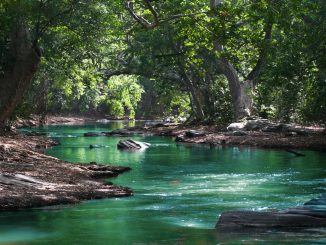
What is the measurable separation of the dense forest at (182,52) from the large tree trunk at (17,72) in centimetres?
3

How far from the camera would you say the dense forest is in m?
18.1

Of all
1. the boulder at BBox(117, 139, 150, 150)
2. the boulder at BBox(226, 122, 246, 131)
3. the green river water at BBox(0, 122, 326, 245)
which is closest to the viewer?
the green river water at BBox(0, 122, 326, 245)

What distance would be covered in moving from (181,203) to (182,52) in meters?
23.9

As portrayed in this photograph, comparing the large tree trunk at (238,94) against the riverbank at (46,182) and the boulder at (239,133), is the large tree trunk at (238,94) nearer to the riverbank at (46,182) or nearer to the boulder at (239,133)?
the boulder at (239,133)

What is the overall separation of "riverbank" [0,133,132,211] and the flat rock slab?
4374 mm

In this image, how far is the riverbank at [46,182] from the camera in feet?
43.1

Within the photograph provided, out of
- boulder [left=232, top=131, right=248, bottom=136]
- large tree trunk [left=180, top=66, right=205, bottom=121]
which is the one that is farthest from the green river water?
large tree trunk [left=180, top=66, right=205, bottom=121]

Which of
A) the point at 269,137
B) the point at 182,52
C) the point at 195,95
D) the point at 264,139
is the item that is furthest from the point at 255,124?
the point at 195,95

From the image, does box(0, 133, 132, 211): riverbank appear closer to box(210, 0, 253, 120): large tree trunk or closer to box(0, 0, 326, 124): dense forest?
box(0, 0, 326, 124): dense forest

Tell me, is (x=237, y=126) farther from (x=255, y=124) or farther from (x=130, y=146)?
(x=130, y=146)

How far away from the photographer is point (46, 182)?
582 inches

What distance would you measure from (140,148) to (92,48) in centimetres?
575

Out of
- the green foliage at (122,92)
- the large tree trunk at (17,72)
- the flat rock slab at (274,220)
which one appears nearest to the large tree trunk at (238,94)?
the green foliage at (122,92)

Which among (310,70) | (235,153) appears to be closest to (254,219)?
(235,153)
